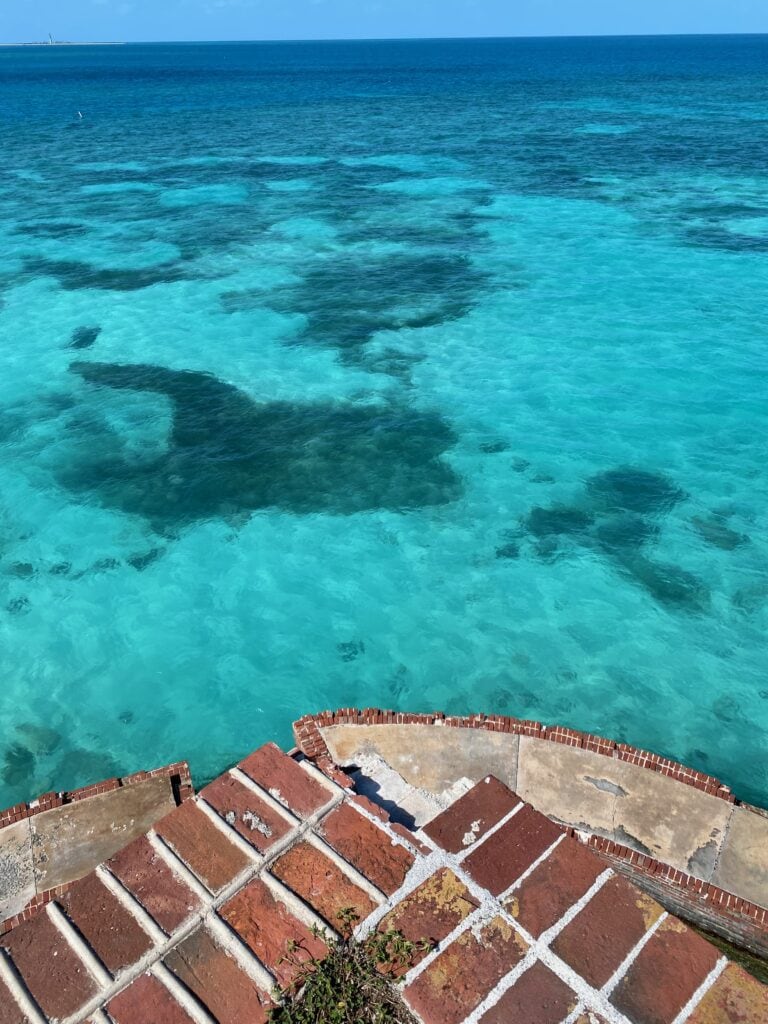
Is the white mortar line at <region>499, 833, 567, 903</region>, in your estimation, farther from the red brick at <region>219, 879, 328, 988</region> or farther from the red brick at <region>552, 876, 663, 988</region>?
the red brick at <region>219, 879, 328, 988</region>

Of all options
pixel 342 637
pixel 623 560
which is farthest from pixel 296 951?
pixel 623 560

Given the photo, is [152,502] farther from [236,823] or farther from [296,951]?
[296,951]

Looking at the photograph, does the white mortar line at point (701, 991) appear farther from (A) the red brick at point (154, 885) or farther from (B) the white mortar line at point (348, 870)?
(A) the red brick at point (154, 885)

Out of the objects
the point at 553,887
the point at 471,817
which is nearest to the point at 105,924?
the point at 471,817

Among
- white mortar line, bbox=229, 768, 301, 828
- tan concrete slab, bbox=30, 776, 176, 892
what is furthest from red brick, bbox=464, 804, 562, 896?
tan concrete slab, bbox=30, 776, 176, 892

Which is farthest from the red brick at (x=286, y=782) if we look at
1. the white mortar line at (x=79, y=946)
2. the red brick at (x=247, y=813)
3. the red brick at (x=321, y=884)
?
the white mortar line at (x=79, y=946)

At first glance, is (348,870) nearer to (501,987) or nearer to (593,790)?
(501,987)
